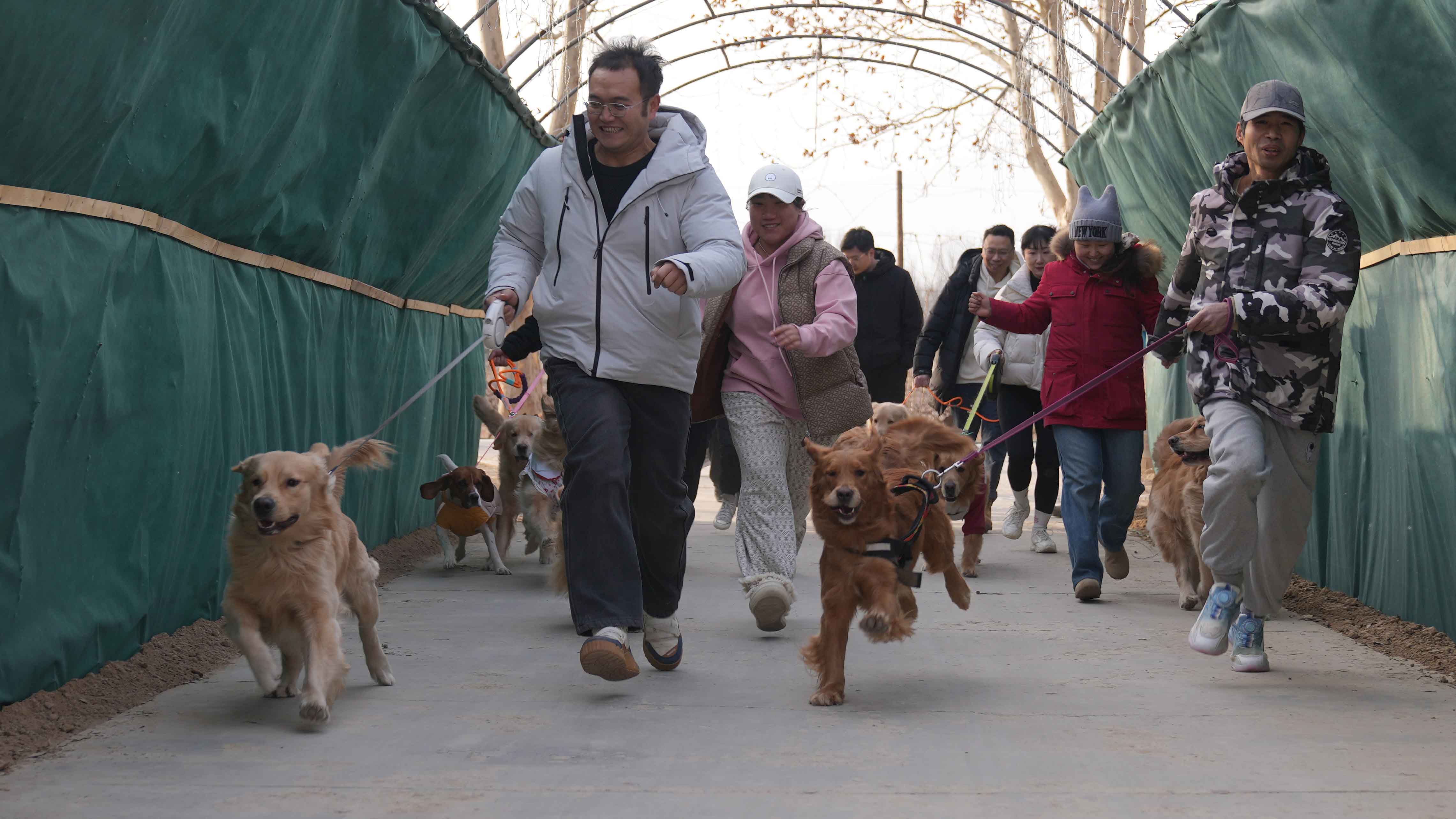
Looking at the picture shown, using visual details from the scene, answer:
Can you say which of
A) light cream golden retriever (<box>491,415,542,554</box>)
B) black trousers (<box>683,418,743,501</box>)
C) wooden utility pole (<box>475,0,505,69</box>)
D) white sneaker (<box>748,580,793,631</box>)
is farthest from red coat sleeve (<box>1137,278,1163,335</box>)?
wooden utility pole (<box>475,0,505,69</box>)

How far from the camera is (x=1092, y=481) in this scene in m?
6.63

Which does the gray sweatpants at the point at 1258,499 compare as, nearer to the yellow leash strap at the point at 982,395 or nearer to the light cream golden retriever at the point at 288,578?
the yellow leash strap at the point at 982,395

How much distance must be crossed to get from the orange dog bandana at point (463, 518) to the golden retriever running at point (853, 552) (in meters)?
3.10

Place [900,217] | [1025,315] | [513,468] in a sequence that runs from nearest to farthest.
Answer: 1. [1025,315]
2. [513,468]
3. [900,217]

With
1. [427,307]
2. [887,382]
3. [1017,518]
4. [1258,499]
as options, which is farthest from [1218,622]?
[427,307]

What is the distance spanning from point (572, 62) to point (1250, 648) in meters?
8.49

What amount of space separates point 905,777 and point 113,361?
9.49 feet

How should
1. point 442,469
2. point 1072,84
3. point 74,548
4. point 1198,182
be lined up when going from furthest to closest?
point 1072,84 → point 442,469 → point 1198,182 → point 74,548

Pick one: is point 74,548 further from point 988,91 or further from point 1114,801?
point 988,91

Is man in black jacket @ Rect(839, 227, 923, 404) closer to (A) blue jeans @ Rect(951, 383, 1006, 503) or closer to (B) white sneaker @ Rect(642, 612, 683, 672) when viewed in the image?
(A) blue jeans @ Rect(951, 383, 1006, 503)

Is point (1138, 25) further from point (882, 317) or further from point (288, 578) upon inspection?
point (288, 578)

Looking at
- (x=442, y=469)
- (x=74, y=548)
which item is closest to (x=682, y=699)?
(x=74, y=548)

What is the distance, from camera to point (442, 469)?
9.82 metres

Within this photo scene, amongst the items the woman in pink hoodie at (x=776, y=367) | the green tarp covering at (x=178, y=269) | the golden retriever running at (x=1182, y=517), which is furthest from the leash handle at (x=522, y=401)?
the golden retriever running at (x=1182, y=517)
